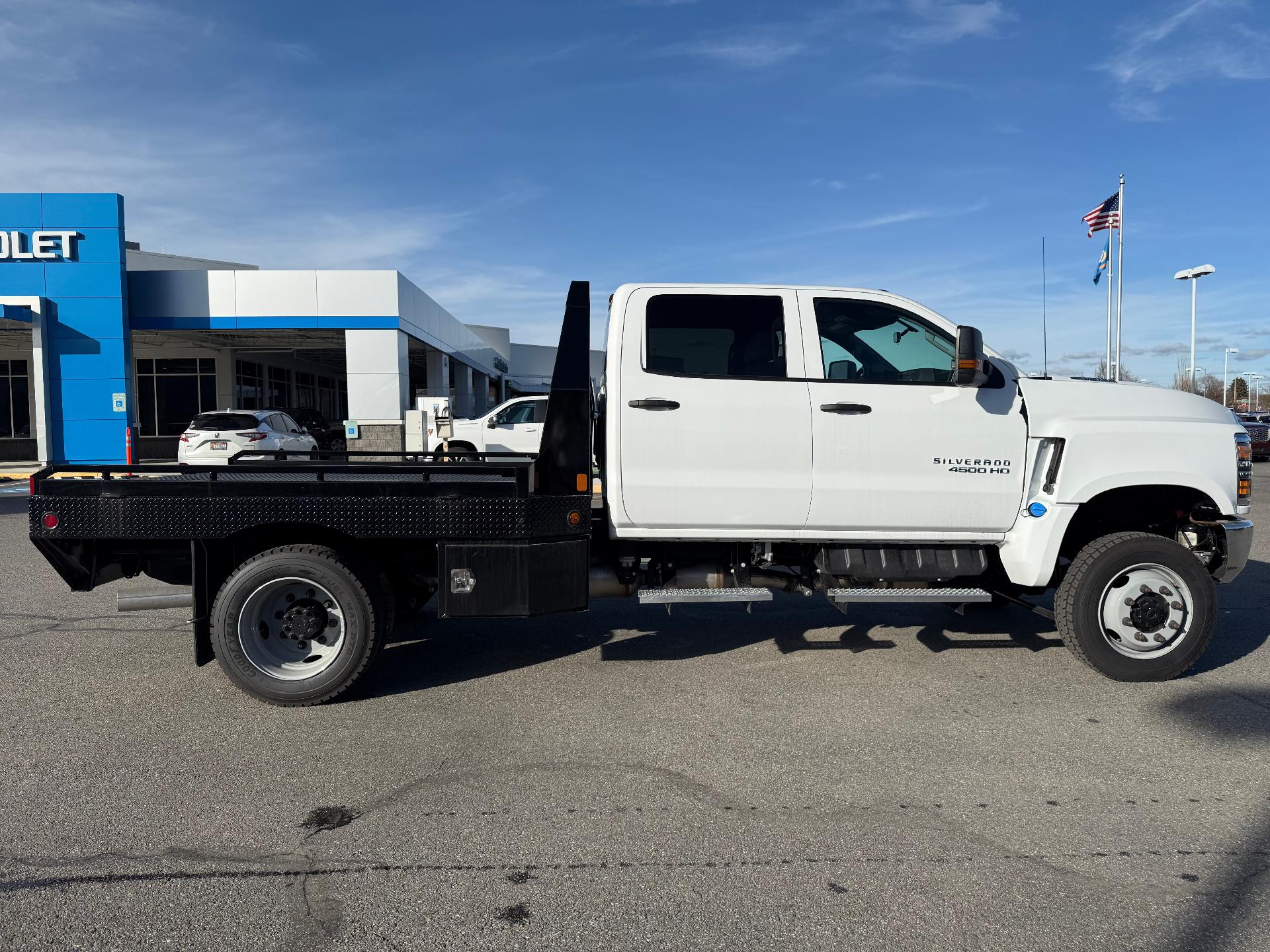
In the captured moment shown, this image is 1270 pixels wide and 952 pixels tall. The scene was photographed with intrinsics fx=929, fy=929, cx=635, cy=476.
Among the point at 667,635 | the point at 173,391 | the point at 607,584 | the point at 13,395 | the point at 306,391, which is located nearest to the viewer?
the point at 607,584

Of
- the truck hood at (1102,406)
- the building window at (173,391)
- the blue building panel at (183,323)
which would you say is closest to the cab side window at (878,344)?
the truck hood at (1102,406)

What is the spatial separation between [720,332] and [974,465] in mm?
1717

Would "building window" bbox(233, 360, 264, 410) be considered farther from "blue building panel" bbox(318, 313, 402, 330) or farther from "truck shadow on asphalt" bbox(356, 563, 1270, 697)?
"truck shadow on asphalt" bbox(356, 563, 1270, 697)

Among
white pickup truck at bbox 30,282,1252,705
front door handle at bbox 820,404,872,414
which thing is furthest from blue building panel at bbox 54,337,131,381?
front door handle at bbox 820,404,872,414

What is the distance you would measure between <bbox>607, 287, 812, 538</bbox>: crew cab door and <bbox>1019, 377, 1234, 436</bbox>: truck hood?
1.43m

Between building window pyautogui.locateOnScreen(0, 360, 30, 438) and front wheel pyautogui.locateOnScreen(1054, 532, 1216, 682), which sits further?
building window pyautogui.locateOnScreen(0, 360, 30, 438)

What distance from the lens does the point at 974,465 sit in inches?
219

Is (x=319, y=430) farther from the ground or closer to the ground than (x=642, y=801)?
farther from the ground

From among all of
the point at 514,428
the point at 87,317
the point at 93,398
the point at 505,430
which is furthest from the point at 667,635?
the point at 87,317

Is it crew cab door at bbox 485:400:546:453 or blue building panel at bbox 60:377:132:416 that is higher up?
blue building panel at bbox 60:377:132:416

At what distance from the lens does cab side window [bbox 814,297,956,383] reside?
559cm

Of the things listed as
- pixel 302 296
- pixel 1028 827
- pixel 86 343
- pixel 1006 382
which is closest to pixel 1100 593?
pixel 1006 382

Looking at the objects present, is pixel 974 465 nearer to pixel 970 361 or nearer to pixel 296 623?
pixel 970 361

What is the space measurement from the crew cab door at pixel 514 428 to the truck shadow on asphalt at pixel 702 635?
36.7ft
